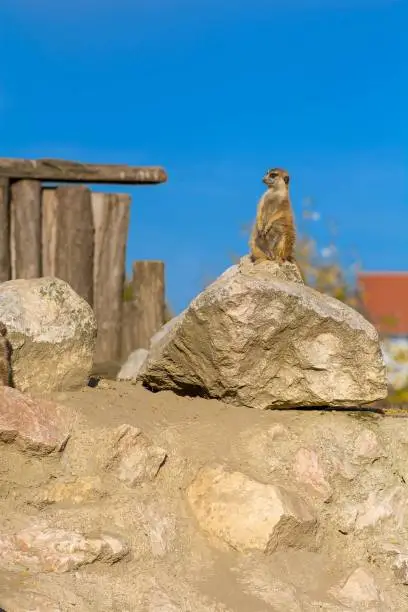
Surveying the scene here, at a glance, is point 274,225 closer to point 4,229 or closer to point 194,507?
point 194,507

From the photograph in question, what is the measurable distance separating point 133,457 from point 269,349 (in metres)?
1.36

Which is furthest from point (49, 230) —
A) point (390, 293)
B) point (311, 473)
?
point (390, 293)

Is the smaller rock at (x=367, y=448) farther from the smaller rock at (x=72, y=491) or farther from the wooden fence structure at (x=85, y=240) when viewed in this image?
the wooden fence structure at (x=85, y=240)

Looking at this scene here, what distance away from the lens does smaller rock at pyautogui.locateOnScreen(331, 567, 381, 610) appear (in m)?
5.76

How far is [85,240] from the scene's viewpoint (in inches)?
427

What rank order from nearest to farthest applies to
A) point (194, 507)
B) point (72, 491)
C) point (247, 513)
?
point (72, 491)
point (247, 513)
point (194, 507)

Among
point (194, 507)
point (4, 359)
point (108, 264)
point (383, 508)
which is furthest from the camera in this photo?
point (108, 264)

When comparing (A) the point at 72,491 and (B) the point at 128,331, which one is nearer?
(A) the point at 72,491

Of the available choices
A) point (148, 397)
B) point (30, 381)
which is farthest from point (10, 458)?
point (148, 397)

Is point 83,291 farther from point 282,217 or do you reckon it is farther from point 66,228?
point 282,217

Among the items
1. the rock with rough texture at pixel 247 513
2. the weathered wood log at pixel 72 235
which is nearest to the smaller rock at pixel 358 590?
the rock with rough texture at pixel 247 513

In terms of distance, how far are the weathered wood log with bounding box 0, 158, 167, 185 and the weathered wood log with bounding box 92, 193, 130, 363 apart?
0.77 feet

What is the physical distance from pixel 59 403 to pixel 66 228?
496 centimetres

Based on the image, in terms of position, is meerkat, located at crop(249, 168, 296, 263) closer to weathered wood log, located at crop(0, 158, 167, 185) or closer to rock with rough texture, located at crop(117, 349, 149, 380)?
rock with rough texture, located at crop(117, 349, 149, 380)
